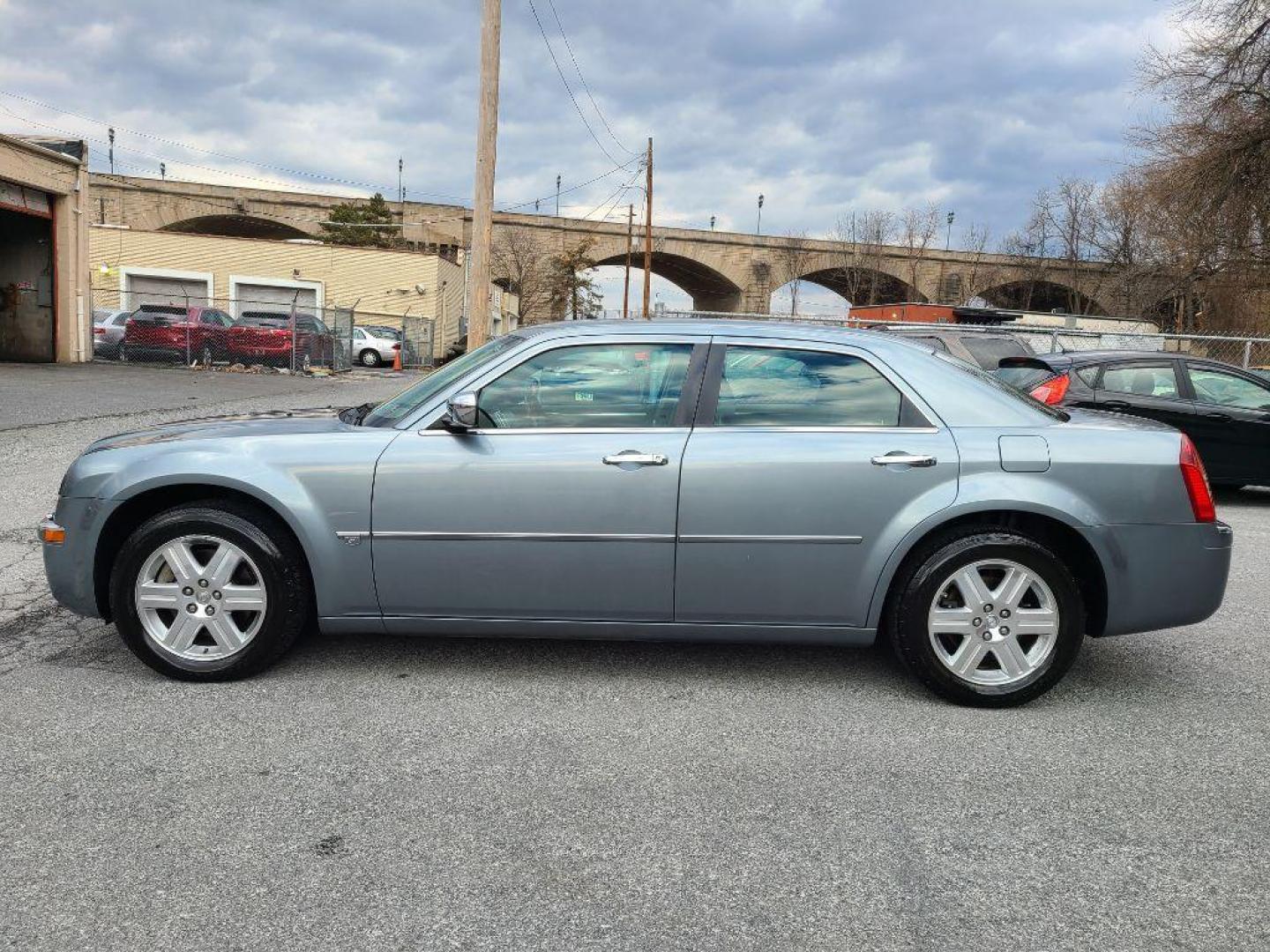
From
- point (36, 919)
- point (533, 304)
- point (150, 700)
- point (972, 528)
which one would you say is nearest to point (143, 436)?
point (150, 700)

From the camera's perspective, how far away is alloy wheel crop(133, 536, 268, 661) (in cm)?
368

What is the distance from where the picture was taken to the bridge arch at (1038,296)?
54.1 m

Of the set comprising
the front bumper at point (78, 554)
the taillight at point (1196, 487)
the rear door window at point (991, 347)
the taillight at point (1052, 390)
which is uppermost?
the rear door window at point (991, 347)

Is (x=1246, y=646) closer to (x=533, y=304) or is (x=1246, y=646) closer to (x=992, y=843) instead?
(x=992, y=843)

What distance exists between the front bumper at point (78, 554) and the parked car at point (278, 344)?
71.8ft

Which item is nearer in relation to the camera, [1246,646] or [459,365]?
[459,365]

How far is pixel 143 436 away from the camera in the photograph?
13.1 ft

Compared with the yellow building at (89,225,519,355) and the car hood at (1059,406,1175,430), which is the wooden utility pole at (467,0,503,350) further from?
the yellow building at (89,225,519,355)

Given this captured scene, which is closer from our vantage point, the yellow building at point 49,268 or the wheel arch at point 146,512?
the wheel arch at point 146,512

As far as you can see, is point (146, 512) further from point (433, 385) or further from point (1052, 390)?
point (1052, 390)

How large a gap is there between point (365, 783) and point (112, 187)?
190ft

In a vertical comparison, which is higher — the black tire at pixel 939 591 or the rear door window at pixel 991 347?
the rear door window at pixel 991 347

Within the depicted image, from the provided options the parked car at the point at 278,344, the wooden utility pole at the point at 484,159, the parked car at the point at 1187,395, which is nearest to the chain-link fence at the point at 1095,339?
the parked car at the point at 1187,395

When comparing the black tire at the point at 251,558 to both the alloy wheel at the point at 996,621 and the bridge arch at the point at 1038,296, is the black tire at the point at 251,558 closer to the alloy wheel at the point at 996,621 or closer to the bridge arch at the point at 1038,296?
the alloy wheel at the point at 996,621
